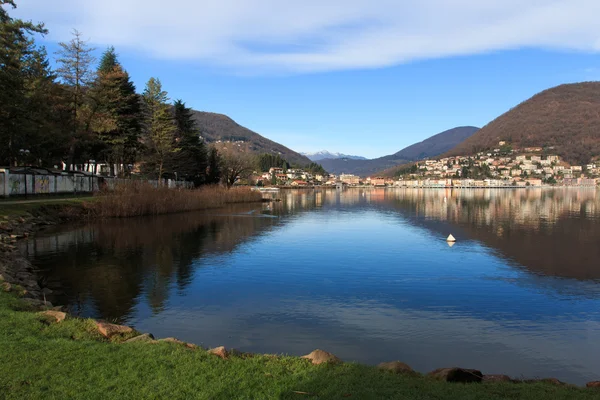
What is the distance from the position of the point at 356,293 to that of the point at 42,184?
36.5m

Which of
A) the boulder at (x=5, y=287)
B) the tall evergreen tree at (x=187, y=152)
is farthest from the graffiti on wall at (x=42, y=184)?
the boulder at (x=5, y=287)

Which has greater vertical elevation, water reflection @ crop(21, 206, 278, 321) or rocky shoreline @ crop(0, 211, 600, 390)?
rocky shoreline @ crop(0, 211, 600, 390)

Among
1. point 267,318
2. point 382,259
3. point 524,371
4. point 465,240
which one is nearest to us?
point 524,371

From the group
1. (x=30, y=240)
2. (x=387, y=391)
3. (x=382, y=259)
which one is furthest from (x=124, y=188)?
(x=387, y=391)

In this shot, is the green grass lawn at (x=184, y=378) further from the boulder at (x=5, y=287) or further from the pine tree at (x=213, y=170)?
the pine tree at (x=213, y=170)

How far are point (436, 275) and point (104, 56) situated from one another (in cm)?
6098

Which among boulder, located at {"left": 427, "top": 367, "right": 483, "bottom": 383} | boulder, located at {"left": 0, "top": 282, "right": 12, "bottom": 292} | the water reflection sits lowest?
the water reflection

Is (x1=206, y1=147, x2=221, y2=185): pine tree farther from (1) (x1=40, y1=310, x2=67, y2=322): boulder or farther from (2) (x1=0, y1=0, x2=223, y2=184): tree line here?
(1) (x1=40, y1=310, x2=67, y2=322): boulder

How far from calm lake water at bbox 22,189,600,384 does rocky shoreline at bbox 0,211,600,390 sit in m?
0.98

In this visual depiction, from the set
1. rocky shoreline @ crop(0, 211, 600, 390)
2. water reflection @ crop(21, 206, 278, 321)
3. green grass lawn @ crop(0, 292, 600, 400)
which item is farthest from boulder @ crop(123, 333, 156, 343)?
water reflection @ crop(21, 206, 278, 321)

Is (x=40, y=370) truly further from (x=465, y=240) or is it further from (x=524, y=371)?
(x=465, y=240)

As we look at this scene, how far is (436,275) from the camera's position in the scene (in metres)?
20.0

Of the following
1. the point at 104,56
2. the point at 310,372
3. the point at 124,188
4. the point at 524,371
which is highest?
the point at 104,56

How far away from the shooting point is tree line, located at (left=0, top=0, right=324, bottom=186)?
32131 mm
